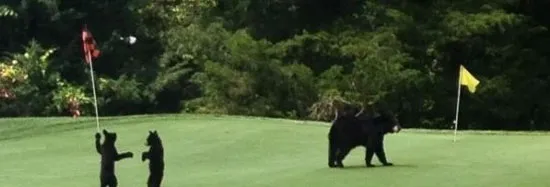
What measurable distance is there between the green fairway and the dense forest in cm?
637

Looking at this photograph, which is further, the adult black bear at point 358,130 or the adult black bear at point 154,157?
the adult black bear at point 358,130

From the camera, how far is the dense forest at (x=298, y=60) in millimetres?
21094

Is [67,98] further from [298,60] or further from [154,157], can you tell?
[154,157]

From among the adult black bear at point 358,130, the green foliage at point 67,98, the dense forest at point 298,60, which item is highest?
the dense forest at point 298,60

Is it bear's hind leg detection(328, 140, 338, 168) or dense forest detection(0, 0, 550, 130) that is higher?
dense forest detection(0, 0, 550, 130)

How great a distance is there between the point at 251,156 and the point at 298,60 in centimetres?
1116

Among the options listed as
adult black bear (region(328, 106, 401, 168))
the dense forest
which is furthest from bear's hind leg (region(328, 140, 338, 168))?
the dense forest

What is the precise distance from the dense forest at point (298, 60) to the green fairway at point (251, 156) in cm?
637

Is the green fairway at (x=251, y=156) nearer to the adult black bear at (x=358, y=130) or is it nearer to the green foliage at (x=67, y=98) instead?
the adult black bear at (x=358, y=130)

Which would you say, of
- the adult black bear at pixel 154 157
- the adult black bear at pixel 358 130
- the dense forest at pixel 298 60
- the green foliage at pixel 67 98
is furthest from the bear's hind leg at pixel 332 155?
the green foliage at pixel 67 98

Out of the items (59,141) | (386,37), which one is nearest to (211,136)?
(59,141)

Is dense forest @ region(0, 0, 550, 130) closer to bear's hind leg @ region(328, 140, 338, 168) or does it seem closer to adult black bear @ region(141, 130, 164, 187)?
bear's hind leg @ region(328, 140, 338, 168)

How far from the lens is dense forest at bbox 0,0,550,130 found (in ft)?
69.2

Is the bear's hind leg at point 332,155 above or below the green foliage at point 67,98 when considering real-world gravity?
below
